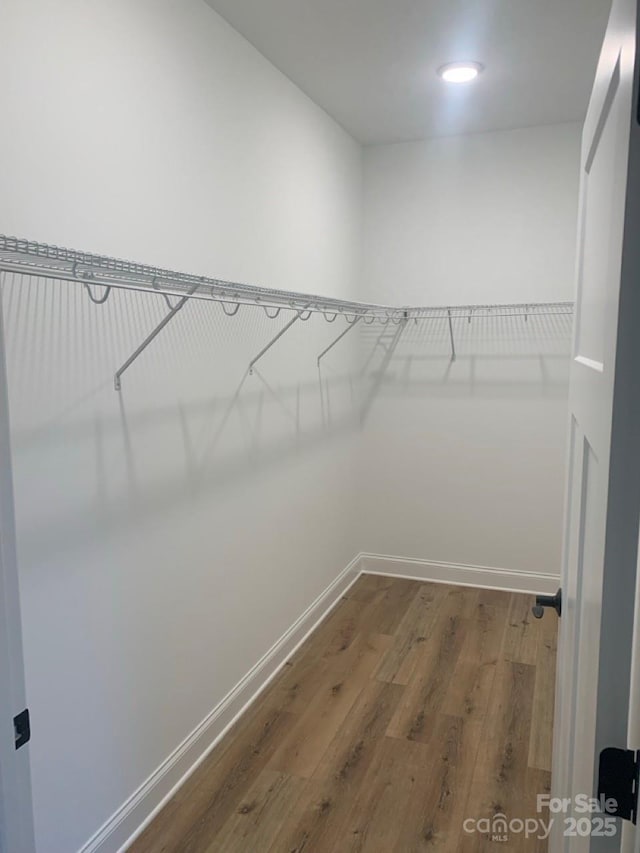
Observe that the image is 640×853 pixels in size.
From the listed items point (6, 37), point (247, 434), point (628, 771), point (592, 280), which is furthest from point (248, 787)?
point (6, 37)

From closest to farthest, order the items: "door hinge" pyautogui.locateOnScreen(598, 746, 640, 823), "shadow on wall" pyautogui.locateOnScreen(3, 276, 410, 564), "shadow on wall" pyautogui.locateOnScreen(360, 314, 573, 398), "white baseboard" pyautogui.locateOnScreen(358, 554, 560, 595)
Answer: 1. "door hinge" pyautogui.locateOnScreen(598, 746, 640, 823)
2. "shadow on wall" pyautogui.locateOnScreen(3, 276, 410, 564)
3. "shadow on wall" pyautogui.locateOnScreen(360, 314, 573, 398)
4. "white baseboard" pyautogui.locateOnScreen(358, 554, 560, 595)

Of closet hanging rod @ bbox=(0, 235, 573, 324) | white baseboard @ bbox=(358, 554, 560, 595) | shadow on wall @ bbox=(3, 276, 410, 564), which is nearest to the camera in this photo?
closet hanging rod @ bbox=(0, 235, 573, 324)

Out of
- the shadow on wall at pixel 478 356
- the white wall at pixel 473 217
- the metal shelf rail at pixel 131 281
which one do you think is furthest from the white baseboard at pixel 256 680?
the white wall at pixel 473 217

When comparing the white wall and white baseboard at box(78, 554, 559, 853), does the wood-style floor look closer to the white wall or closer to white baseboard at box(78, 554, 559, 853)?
white baseboard at box(78, 554, 559, 853)

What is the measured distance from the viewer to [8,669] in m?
0.92

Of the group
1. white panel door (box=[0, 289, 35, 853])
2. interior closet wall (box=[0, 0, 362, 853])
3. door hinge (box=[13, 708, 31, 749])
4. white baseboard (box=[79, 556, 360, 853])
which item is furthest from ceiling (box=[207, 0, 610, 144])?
white baseboard (box=[79, 556, 360, 853])

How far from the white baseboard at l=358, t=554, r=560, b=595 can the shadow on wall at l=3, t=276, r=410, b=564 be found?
137cm

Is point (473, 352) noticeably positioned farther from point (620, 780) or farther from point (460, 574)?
A: point (620, 780)

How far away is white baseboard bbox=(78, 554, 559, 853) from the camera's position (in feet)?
5.99

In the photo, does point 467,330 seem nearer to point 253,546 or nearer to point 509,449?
point 509,449

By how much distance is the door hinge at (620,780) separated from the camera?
66 centimetres

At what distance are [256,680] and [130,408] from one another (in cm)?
139

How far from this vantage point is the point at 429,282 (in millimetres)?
3615

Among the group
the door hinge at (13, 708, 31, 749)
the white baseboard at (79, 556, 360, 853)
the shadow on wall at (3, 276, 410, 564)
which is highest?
the shadow on wall at (3, 276, 410, 564)
